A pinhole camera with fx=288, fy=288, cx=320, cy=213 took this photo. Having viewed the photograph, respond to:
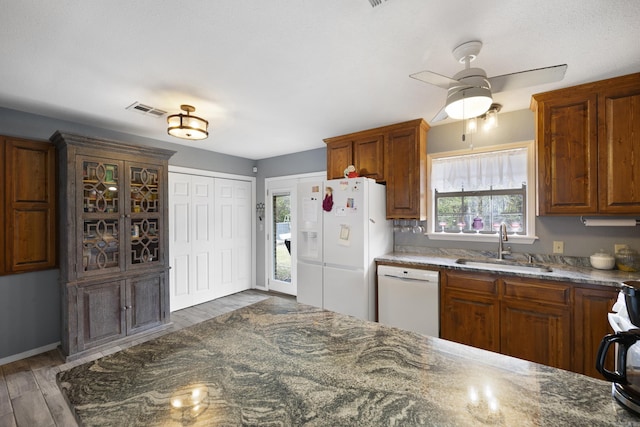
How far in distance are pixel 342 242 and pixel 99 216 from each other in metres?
2.56

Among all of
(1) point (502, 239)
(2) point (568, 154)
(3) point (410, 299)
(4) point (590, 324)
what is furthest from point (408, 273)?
(2) point (568, 154)

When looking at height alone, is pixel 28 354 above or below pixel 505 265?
below

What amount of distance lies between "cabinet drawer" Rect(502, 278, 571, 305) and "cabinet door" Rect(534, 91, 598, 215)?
66 centimetres

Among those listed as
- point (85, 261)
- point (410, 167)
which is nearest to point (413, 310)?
point (410, 167)

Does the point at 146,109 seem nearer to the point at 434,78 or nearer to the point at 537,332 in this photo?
the point at 434,78

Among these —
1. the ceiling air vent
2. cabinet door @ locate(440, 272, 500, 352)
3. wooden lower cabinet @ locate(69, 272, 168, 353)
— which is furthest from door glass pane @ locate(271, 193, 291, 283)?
cabinet door @ locate(440, 272, 500, 352)

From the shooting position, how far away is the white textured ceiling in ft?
4.95

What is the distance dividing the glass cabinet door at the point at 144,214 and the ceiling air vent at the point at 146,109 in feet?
2.28

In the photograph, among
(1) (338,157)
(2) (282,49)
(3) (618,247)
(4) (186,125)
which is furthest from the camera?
(1) (338,157)

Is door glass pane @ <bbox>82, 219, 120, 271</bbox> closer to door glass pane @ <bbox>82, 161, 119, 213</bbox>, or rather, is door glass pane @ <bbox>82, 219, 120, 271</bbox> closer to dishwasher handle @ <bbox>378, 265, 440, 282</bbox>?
door glass pane @ <bbox>82, 161, 119, 213</bbox>

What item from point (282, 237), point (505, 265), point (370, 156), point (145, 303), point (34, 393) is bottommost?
point (34, 393)

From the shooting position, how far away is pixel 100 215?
9.82ft

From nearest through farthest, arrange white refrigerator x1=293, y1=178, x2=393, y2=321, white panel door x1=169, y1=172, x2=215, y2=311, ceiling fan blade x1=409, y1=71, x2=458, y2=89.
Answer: ceiling fan blade x1=409, y1=71, x2=458, y2=89
white refrigerator x1=293, y1=178, x2=393, y2=321
white panel door x1=169, y1=172, x2=215, y2=311

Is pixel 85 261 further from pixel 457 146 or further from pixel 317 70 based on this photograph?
pixel 457 146
